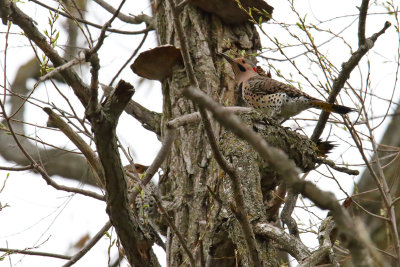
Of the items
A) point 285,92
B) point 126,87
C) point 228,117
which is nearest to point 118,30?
point 285,92

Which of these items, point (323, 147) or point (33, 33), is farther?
point (323, 147)

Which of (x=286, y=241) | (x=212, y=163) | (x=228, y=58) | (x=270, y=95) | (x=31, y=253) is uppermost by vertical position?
(x=270, y=95)

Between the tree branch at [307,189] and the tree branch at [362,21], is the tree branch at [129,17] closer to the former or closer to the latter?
the tree branch at [362,21]

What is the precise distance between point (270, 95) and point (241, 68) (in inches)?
20.9

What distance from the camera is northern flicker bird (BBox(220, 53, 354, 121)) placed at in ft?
19.3

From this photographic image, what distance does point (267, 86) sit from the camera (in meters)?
6.53

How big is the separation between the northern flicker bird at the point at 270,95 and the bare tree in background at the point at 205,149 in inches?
16.6

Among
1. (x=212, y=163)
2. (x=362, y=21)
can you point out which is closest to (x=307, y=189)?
(x=362, y=21)

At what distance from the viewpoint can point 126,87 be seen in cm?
273

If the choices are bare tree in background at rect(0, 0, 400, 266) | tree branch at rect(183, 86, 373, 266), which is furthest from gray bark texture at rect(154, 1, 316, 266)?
tree branch at rect(183, 86, 373, 266)

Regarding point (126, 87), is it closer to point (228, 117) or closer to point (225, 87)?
point (228, 117)

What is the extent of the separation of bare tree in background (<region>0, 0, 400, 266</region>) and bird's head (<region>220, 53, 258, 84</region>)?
0.14 m

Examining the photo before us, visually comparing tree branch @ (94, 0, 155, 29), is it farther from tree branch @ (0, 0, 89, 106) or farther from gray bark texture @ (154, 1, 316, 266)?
tree branch @ (0, 0, 89, 106)

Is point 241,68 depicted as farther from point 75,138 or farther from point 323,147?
point 75,138
